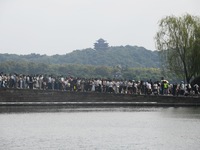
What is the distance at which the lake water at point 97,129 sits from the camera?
105 ft

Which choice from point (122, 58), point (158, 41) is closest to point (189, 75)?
point (158, 41)

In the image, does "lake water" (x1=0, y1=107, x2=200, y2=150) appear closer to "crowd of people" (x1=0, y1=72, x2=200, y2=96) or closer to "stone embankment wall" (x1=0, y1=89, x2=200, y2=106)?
"stone embankment wall" (x1=0, y1=89, x2=200, y2=106)

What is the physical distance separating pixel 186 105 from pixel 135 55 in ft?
398

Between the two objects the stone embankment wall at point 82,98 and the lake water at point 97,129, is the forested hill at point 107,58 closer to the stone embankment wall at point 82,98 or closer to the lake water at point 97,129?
the stone embankment wall at point 82,98

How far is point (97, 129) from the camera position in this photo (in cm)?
3897

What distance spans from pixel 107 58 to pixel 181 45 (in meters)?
106

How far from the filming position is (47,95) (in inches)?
2247

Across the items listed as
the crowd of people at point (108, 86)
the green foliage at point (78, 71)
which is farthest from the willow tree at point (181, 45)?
the green foliage at point (78, 71)

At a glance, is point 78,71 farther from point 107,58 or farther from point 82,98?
point 107,58

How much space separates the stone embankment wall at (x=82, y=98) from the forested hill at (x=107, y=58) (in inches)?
4113

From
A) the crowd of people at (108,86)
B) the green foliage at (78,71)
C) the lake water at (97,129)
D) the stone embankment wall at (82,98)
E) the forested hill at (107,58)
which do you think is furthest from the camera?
the forested hill at (107,58)

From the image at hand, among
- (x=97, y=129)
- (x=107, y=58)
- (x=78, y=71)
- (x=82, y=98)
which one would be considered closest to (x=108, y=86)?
(x=82, y=98)

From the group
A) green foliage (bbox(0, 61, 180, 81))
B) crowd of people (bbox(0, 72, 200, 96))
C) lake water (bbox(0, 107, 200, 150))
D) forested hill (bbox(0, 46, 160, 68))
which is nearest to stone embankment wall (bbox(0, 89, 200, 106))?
crowd of people (bbox(0, 72, 200, 96))

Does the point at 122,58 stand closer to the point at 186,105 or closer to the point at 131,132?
the point at 186,105
